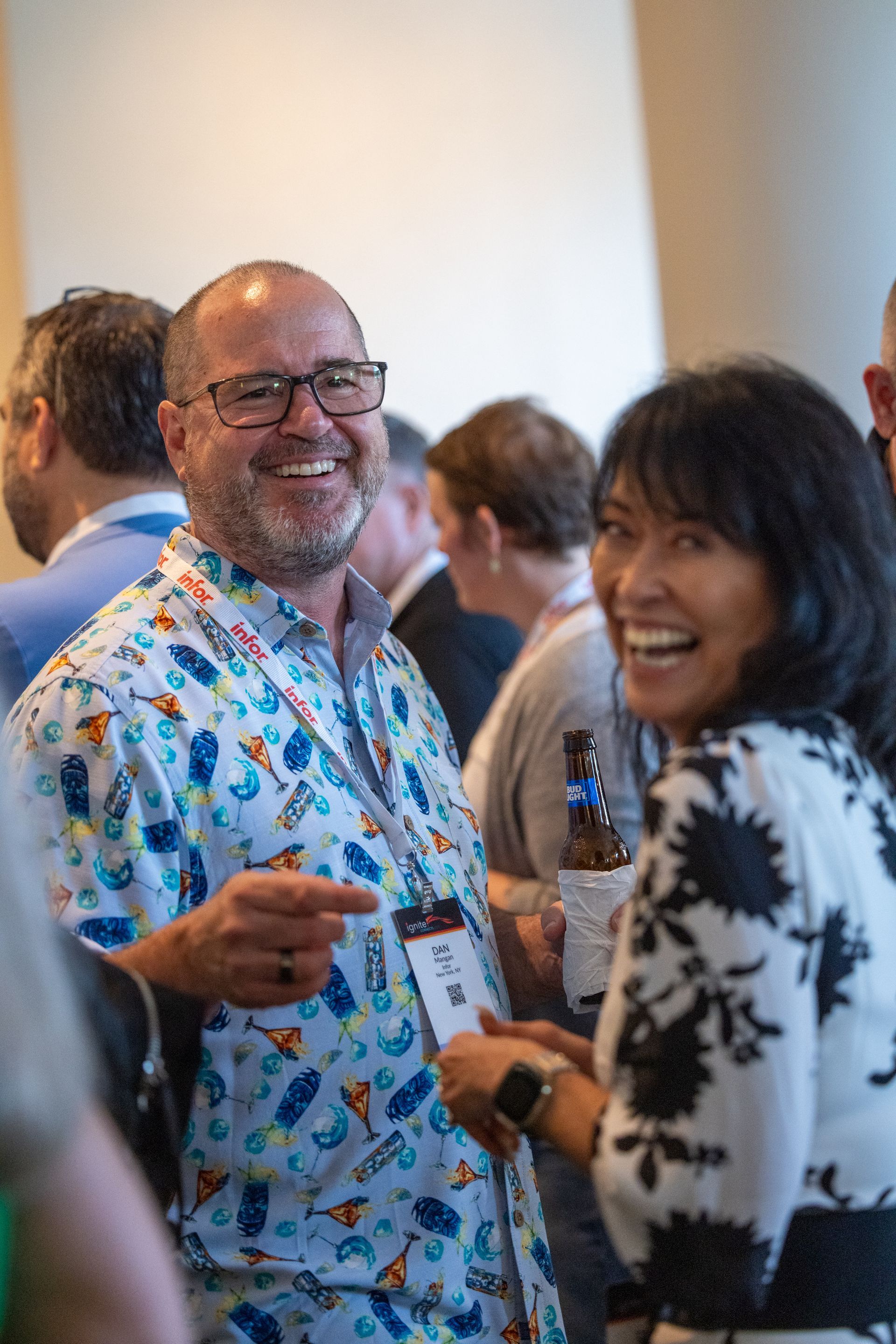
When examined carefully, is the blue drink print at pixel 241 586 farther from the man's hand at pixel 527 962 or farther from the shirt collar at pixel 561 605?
the shirt collar at pixel 561 605

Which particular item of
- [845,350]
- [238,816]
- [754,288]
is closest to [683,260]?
[754,288]

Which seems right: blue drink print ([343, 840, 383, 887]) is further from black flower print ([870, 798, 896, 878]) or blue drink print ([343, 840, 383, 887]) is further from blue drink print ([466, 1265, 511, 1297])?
black flower print ([870, 798, 896, 878])

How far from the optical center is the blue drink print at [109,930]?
148cm

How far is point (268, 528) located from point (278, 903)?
0.73 m

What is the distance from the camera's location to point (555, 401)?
5.44 m

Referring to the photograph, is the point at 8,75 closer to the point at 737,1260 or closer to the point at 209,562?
the point at 209,562

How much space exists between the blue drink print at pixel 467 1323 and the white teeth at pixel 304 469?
45.6 inches

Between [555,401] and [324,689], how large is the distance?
383 centimetres

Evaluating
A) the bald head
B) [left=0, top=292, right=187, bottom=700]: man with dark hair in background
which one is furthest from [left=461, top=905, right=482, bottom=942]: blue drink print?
[left=0, top=292, right=187, bottom=700]: man with dark hair in background

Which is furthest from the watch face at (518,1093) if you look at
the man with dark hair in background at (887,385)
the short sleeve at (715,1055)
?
the man with dark hair in background at (887,385)

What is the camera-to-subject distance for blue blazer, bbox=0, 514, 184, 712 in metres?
2.18

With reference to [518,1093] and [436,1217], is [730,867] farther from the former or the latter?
[436,1217]

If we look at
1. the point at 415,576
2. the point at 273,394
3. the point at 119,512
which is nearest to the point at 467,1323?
the point at 273,394

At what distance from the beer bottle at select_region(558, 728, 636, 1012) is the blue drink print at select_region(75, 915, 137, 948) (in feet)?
1.84
